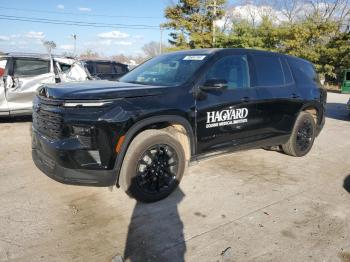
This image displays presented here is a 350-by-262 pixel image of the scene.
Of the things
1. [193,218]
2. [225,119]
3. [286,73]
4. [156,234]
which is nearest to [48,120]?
[156,234]

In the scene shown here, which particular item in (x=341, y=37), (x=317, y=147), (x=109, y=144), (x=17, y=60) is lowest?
(x=317, y=147)

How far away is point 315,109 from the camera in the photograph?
19.8ft

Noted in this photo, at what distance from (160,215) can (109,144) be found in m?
0.96

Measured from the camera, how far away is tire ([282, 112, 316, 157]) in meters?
5.69

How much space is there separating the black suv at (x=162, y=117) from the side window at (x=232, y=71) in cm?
1

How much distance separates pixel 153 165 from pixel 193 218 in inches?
29.3

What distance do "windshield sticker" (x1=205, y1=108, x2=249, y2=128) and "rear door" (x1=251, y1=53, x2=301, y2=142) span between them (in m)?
0.35

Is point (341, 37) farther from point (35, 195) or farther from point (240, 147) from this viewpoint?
point (35, 195)

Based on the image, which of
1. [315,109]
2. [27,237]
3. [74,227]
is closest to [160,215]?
[74,227]

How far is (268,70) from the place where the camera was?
511cm

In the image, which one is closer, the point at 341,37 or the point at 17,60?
the point at 17,60

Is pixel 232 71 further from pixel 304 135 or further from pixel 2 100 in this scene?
pixel 2 100

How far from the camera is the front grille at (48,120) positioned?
3398 millimetres

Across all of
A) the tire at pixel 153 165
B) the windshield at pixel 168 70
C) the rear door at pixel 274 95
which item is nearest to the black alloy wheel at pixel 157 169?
the tire at pixel 153 165
